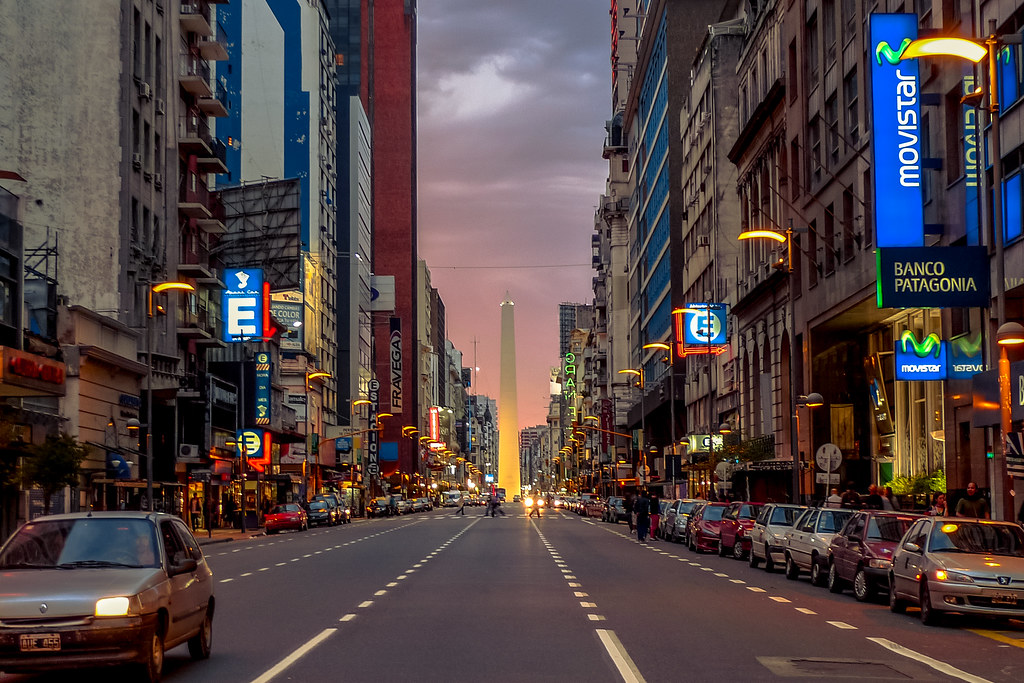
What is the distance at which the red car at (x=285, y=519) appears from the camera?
70.2 meters

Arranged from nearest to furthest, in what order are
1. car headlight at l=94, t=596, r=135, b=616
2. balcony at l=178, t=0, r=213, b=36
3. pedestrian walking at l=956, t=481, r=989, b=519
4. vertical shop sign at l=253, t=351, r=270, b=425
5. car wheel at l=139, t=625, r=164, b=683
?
car headlight at l=94, t=596, r=135, b=616
car wheel at l=139, t=625, r=164, b=683
pedestrian walking at l=956, t=481, r=989, b=519
balcony at l=178, t=0, r=213, b=36
vertical shop sign at l=253, t=351, r=270, b=425

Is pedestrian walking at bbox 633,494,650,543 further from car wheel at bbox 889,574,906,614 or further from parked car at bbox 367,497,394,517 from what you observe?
parked car at bbox 367,497,394,517

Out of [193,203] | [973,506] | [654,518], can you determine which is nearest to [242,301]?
[193,203]

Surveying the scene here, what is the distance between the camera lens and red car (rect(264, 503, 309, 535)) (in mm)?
70188

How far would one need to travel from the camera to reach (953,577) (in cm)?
1914

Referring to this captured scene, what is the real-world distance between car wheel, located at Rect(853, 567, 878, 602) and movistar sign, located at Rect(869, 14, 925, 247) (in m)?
15.3

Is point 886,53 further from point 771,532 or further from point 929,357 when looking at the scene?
point 771,532

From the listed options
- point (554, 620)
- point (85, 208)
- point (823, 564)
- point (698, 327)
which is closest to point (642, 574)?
point (823, 564)

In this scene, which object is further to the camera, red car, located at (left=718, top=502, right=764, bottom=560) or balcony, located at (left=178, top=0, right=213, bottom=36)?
balcony, located at (left=178, top=0, right=213, bottom=36)

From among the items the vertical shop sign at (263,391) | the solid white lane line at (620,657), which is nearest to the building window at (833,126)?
the solid white lane line at (620,657)

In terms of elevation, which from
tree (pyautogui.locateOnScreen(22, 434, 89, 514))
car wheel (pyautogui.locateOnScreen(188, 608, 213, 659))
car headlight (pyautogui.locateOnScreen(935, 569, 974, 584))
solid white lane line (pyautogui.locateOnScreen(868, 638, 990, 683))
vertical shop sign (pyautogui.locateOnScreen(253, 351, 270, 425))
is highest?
vertical shop sign (pyautogui.locateOnScreen(253, 351, 270, 425))

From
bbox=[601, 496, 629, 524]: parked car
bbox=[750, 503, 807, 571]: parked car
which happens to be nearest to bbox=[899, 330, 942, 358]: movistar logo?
bbox=[750, 503, 807, 571]: parked car

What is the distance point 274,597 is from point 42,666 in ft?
40.7

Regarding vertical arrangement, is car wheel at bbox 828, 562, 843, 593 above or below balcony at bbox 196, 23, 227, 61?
below
